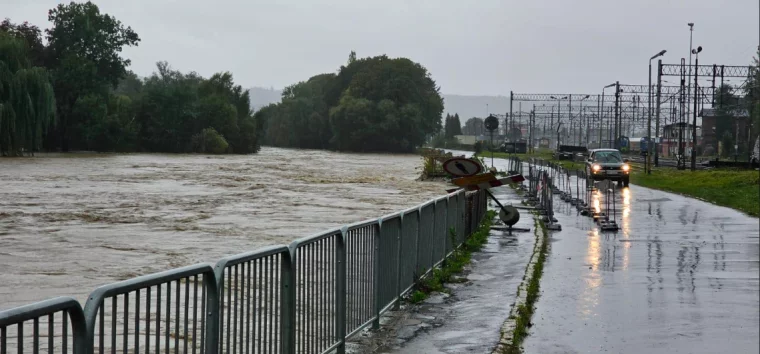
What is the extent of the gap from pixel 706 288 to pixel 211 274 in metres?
9.22

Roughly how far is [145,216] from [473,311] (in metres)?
18.5

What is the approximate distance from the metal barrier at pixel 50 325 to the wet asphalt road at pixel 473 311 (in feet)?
16.7

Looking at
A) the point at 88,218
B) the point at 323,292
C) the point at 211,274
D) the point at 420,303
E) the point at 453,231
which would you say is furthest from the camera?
the point at 88,218

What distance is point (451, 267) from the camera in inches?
598

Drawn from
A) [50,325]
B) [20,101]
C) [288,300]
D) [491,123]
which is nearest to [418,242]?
[288,300]

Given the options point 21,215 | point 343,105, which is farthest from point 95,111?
point 21,215

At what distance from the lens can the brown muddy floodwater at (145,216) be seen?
16594 mm

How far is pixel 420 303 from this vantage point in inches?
472

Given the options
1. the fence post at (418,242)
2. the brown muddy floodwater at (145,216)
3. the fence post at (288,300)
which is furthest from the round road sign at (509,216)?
the fence post at (288,300)

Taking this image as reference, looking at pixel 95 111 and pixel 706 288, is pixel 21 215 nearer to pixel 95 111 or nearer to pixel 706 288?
pixel 706 288

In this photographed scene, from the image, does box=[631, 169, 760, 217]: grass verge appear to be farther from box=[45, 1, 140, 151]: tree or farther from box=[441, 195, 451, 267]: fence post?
box=[45, 1, 140, 151]: tree

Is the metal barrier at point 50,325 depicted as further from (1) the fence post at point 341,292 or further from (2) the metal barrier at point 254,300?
(1) the fence post at point 341,292

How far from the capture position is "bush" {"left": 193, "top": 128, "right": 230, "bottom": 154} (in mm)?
107375

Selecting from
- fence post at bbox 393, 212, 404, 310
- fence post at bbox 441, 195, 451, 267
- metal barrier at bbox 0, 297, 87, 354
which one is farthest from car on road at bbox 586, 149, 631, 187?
metal barrier at bbox 0, 297, 87, 354
